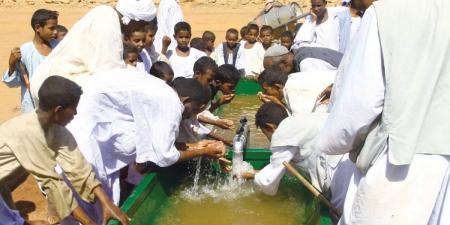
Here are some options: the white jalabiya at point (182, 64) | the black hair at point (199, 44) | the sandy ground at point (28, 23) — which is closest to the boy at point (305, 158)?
the sandy ground at point (28, 23)

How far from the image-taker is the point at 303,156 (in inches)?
140

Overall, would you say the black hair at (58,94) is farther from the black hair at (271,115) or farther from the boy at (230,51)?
the boy at (230,51)

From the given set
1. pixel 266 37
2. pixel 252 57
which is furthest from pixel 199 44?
pixel 266 37

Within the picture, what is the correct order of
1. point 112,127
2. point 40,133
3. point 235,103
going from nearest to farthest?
1. point 40,133
2. point 112,127
3. point 235,103

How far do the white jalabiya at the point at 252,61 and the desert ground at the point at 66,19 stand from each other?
3.28 metres

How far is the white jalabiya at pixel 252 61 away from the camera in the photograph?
27.1 feet

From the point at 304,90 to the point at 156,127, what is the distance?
155 cm

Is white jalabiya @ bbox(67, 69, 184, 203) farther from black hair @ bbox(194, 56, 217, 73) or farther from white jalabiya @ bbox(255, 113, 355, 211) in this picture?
black hair @ bbox(194, 56, 217, 73)

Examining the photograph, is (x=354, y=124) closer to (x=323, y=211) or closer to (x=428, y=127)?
(x=428, y=127)

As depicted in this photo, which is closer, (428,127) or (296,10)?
(428,127)

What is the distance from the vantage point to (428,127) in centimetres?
234

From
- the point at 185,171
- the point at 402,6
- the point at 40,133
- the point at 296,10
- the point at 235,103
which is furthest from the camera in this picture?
the point at 296,10

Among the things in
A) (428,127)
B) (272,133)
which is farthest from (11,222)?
(428,127)

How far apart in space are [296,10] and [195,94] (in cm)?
686
